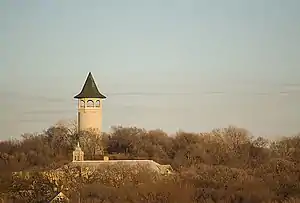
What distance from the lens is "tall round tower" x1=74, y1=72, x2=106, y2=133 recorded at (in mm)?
41375

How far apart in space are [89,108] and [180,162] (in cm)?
745

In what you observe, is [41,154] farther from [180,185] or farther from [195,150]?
[180,185]

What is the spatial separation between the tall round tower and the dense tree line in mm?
707

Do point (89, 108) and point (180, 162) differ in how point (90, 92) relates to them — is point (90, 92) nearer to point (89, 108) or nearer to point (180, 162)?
point (89, 108)

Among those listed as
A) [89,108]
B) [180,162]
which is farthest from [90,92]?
[180,162]

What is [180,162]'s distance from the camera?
37.9 m

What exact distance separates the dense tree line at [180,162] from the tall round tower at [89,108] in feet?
2.32

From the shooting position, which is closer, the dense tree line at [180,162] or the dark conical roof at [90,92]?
the dense tree line at [180,162]

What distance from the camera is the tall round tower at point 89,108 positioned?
Result: 136 ft

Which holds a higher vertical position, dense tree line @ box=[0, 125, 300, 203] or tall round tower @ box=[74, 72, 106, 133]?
tall round tower @ box=[74, 72, 106, 133]

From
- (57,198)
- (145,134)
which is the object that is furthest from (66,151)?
(57,198)

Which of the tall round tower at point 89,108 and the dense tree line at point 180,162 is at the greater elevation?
the tall round tower at point 89,108

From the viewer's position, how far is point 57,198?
24.1 m

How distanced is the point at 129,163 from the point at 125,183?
5664 mm
